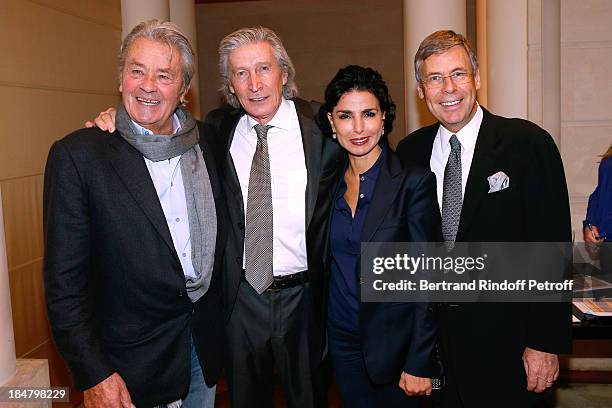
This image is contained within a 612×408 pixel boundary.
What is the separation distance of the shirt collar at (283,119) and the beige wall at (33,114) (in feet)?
7.73

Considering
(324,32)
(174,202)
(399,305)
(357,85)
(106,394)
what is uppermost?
(324,32)

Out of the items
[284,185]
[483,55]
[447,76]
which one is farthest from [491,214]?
[483,55]

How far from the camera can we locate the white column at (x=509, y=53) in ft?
11.8

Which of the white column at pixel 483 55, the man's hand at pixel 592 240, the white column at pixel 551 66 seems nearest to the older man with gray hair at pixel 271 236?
the man's hand at pixel 592 240

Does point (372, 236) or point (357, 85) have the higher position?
point (357, 85)

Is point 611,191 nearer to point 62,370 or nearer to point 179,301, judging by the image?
point 179,301

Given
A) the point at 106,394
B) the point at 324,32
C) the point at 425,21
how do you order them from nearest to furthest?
1. the point at 106,394
2. the point at 425,21
3. the point at 324,32

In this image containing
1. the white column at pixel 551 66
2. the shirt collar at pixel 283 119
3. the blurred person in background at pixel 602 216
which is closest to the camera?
the shirt collar at pixel 283 119

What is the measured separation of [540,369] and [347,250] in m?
0.75

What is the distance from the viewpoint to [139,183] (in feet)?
5.95

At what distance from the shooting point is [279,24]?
7918 millimetres

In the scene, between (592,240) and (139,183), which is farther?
(592,240)

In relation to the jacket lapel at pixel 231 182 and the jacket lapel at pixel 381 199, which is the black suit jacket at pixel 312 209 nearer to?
the jacket lapel at pixel 231 182

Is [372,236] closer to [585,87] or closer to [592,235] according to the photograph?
[592,235]
